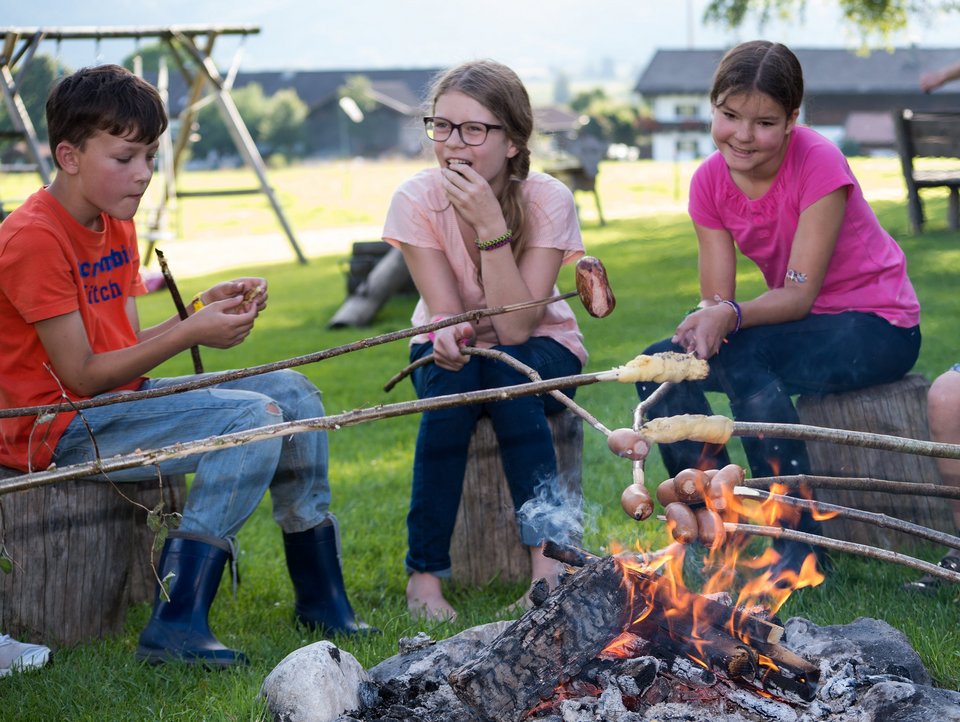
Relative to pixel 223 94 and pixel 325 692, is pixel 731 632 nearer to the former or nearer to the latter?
pixel 325 692

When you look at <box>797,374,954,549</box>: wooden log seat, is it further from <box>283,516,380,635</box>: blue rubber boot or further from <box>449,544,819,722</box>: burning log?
<box>283,516,380,635</box>: blue rubber boot

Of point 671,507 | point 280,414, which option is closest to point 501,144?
point 280,414

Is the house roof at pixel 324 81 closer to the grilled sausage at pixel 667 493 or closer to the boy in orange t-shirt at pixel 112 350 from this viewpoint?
the boy in orange t-shirt at pixel 112 350

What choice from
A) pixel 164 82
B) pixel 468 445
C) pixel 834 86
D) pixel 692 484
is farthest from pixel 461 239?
pixel 834 86

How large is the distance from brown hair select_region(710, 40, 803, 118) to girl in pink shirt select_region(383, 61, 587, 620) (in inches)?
23.8

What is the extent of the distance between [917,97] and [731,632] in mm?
54109

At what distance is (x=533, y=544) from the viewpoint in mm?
3205

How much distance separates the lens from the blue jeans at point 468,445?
313 centimetres

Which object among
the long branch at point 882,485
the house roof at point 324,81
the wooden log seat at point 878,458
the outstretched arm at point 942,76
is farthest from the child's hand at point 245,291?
the house roof at point 324,81

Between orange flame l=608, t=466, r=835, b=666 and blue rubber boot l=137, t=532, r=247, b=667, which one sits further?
blue rubber boot l=137, t=532, r=247, b=667

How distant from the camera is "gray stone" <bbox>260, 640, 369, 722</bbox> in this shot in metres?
2.23

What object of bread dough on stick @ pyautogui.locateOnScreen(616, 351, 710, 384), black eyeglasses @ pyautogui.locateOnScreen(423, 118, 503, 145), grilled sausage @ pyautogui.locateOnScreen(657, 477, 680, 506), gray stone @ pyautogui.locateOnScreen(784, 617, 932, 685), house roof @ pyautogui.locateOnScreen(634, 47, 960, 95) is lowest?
gray stone @ pyautogui.locateOnScreen(784, 617, 932, 685)

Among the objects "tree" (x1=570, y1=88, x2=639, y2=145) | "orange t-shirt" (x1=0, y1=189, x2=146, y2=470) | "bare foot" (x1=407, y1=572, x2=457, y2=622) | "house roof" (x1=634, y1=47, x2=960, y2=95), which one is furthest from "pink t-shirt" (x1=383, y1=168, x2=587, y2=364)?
"house roof" (x1=634, y1=47, x2=960, y2=95)

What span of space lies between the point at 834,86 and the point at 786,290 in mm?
58253
